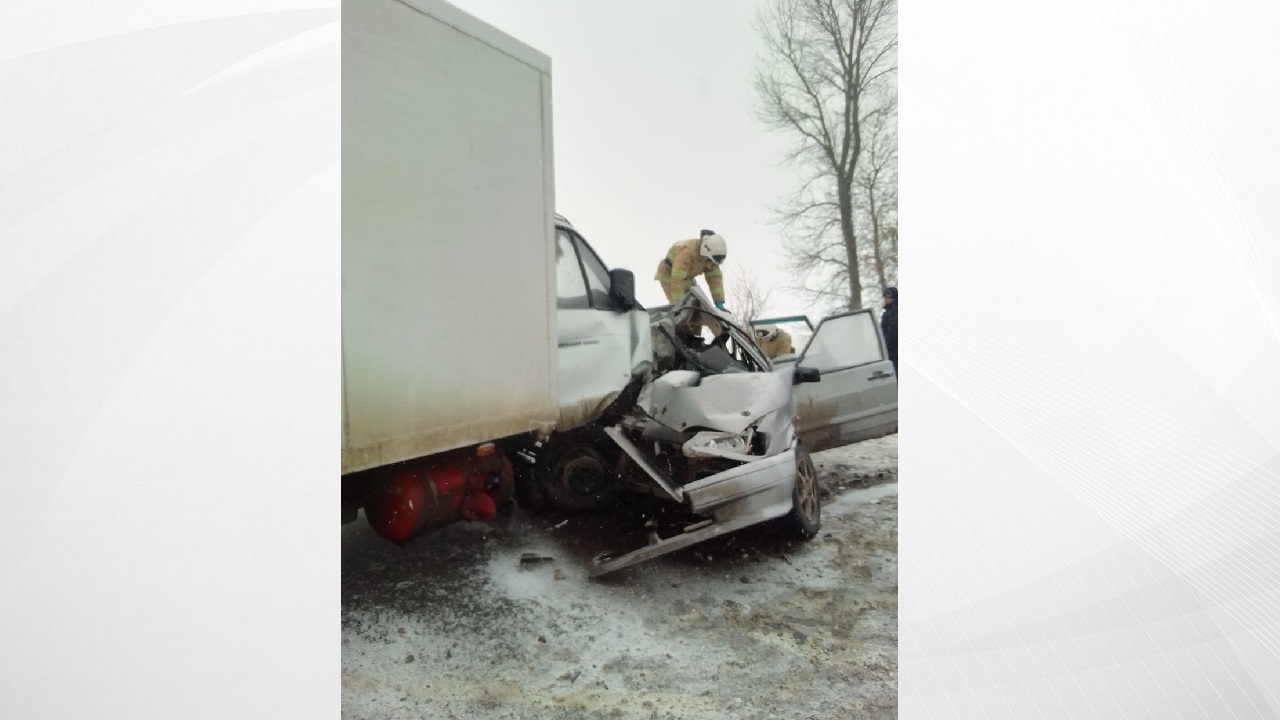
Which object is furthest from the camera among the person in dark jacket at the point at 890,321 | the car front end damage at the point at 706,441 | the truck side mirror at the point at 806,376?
the truck side mirror at the point at 806,376

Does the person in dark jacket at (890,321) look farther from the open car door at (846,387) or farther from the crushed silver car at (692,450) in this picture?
the crushed silver car at (692,450)

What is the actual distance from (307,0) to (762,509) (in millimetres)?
1475

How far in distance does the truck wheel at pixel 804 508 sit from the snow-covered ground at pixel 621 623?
0.04 m

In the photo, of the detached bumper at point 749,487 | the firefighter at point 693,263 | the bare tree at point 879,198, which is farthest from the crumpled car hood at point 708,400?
the bare tree at point 879,198

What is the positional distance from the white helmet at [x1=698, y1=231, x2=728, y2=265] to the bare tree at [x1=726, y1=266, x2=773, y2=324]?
2.2 inches

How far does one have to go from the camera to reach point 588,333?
153cm

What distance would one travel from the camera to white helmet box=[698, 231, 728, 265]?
145cm

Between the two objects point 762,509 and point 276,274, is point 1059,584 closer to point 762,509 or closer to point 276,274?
point 762,509

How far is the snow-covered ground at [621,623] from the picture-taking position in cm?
131

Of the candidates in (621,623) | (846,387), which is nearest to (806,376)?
(846,387)

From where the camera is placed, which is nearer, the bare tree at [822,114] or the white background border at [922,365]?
the white background border at [922,365]

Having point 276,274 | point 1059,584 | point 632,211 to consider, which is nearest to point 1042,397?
point 1059,584

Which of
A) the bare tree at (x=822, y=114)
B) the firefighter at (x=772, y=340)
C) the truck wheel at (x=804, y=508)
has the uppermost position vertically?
the bare tree at (x=822, y=114)

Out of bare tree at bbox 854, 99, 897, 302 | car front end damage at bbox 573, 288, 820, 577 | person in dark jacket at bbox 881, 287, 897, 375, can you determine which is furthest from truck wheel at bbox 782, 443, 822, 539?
bare tree at bbox 854, 99, 897, 302
